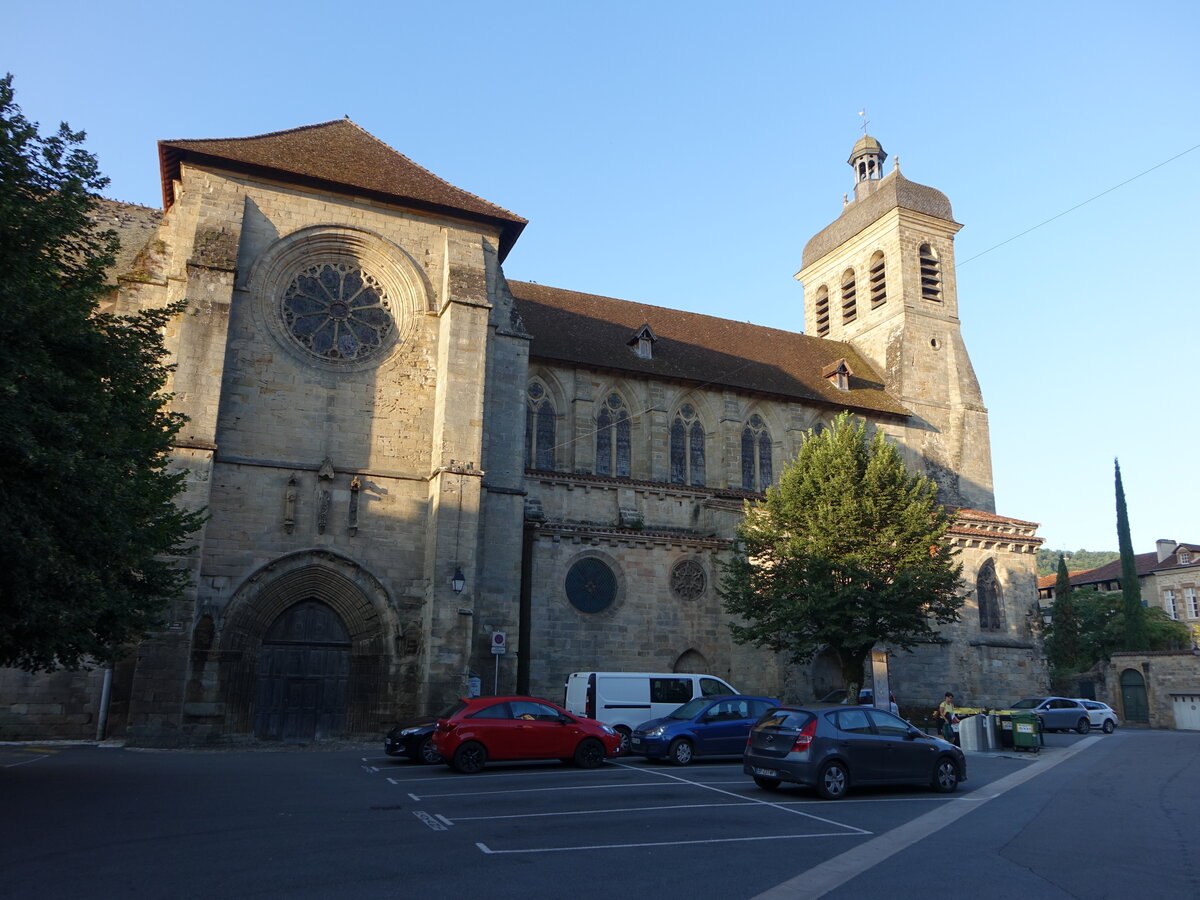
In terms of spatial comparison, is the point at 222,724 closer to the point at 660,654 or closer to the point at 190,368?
the point at 190,368

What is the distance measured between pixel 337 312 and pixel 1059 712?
25.4m

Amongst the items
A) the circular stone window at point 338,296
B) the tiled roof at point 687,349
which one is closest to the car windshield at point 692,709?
the circular stone window at point 338,296

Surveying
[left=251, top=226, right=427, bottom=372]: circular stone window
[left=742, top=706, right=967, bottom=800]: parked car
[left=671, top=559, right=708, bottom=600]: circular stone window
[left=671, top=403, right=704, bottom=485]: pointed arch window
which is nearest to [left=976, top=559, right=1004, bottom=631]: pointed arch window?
[left=671, top=403, right=704, bottom=485]: pointed arch window

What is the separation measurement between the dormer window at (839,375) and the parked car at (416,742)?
2371 cm

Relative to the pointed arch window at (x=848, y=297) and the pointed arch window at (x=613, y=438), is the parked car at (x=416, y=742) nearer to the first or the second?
the pointed arch window at (x=613, y=438)

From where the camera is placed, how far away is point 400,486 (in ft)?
71.1

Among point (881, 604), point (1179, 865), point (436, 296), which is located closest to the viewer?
point (1179, 865)

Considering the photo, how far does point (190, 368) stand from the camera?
1950 cm

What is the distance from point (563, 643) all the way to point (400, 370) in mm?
8391

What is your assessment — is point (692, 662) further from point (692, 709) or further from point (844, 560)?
→ point (692, 709)

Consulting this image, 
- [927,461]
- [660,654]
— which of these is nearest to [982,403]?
[927,461]

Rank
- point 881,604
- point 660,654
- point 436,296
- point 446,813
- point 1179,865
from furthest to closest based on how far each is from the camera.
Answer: point 660,654, point 436,296, point 881,604, point 446,813, point 1179,865

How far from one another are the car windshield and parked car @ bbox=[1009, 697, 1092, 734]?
52.8ft

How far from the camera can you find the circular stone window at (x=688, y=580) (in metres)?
25.9
